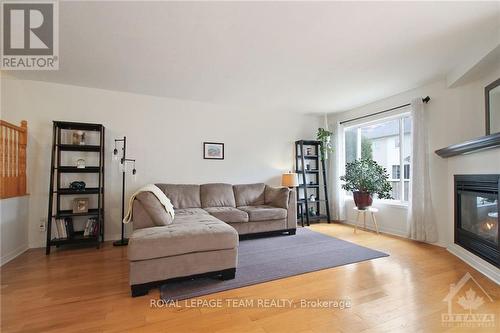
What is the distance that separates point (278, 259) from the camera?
283 centimetres

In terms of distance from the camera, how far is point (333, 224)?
4910mm

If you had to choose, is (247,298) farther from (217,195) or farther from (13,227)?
(13,227)

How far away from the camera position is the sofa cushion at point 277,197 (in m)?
4.09

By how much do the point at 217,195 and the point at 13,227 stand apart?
2711 mm

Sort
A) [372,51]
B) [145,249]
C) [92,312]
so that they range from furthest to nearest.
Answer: [372,51]
[145,249]
[92,312]

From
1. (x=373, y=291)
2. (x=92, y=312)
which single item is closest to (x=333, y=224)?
(x=373, y=291)

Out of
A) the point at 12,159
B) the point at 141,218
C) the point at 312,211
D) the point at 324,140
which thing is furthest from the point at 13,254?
the point at 324,140

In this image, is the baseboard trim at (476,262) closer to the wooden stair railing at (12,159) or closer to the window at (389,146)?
the window at (389,146)

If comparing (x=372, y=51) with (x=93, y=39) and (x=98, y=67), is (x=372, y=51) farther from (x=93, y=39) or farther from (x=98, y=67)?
(x=98, y=67)

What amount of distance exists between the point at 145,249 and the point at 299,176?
391 centimetres

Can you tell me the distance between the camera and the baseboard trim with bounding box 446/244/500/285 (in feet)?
7.35

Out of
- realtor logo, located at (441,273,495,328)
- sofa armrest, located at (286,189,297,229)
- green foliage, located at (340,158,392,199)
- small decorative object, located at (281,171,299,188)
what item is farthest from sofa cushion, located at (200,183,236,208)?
realtor logo, located at (441,273,495,328)

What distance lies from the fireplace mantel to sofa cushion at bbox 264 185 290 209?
7.49 ft

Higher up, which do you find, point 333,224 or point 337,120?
point 337,120
